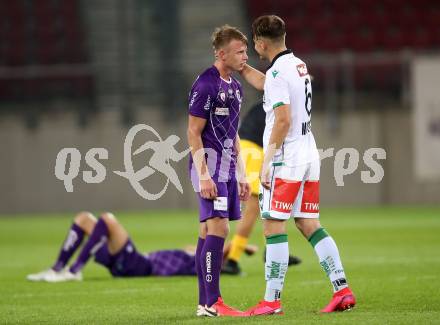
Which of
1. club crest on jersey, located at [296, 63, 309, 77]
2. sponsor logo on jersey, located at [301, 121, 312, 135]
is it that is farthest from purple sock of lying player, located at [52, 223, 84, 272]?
club crest on jersey, located at [296, 63, 309, 77]

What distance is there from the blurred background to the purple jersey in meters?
13.2

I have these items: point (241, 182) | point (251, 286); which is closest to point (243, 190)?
point (241, 182)

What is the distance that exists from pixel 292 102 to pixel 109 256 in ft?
11.0

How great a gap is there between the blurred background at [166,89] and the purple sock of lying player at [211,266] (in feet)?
44.1

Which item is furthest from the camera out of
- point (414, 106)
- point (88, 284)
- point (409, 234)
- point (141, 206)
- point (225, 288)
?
point (141, 206)

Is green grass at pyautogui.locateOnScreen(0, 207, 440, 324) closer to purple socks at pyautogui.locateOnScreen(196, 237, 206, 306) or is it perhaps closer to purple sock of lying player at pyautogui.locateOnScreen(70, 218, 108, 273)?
purple socks at pyautogui.locateOnScreen(196, 237, 206, 306)

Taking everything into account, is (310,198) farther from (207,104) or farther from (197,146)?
(207,104)

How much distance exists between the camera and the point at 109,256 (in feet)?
31.4

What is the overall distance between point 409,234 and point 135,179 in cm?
775

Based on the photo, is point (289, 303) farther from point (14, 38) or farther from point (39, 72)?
point (14, 38)

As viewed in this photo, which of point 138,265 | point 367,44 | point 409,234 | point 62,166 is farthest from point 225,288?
point 367,44

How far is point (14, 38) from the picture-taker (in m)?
22.4

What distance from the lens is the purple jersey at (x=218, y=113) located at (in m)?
6.85

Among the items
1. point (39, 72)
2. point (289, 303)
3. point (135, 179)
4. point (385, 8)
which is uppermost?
point (385, 8)
